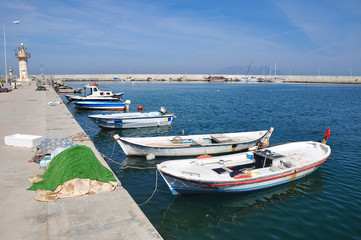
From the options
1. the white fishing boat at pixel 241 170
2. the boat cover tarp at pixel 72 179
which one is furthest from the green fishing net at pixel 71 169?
the white fishing boat at pixel 241 170

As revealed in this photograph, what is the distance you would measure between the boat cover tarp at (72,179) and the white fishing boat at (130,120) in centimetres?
1400

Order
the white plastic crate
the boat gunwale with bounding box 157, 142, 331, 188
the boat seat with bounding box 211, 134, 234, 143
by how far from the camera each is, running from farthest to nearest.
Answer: the boat seat with bounding box 211, 134, 234, 143, the white plastic crate, the boat gunwale with bounding box 157, 142, 331, 188

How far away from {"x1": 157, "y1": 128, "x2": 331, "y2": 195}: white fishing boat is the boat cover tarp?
2665 mm

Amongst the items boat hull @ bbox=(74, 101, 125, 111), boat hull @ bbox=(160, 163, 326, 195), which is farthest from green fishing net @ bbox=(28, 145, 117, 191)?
boat hull @ bbox=(74, 101, 125, 111)

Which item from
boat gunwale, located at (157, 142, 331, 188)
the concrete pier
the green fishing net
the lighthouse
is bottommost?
boat gunwale, located at (157, 142, 331, 188)

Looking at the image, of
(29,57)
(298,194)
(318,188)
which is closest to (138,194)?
(298,194)

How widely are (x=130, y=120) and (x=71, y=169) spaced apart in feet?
49.9

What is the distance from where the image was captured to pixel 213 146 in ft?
51.3

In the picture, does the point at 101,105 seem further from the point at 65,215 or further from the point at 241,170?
the point at 65,215

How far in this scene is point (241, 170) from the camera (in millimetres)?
11789

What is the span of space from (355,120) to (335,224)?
26242 millimetres

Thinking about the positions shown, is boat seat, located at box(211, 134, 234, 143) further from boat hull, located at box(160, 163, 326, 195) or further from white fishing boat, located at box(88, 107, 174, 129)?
white fishing boat, located at box(88, 107, 174, 129)

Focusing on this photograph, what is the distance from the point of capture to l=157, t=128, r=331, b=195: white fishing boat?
33.0 feet

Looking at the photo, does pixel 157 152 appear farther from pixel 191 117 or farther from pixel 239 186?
pixel 191 117
